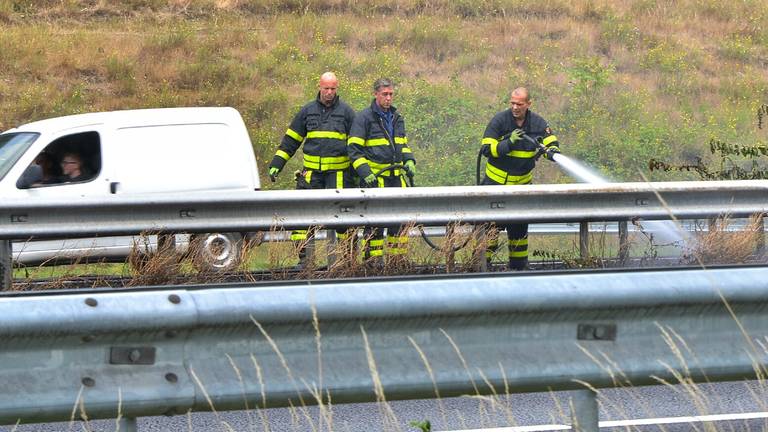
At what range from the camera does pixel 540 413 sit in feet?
21.5

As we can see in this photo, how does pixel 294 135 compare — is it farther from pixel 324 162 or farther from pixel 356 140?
pixel 356 140

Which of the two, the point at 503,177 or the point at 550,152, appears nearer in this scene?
the point at 550,152

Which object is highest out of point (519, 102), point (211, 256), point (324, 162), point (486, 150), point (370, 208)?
point (519, 102)

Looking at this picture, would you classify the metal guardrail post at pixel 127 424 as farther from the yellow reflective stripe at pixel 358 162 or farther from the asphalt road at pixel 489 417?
the yellow reflective stripe at pixel 358 162

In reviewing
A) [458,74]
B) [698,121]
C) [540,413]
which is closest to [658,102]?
Result: [698,121]

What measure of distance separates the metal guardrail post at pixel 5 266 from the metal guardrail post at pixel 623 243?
4780mm

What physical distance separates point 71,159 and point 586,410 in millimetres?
9230

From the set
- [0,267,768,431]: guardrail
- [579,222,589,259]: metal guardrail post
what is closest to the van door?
[579,222,589,259]: metal guardrail post

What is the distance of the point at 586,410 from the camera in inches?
173

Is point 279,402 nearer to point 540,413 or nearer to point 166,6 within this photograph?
point 540,413

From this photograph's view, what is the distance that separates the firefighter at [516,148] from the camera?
11.2m

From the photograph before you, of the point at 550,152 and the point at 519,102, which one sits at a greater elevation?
the point at 519,102

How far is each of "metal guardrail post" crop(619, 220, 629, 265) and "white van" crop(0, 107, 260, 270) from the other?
11.5 ft

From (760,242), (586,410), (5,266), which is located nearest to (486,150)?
(760,242)
